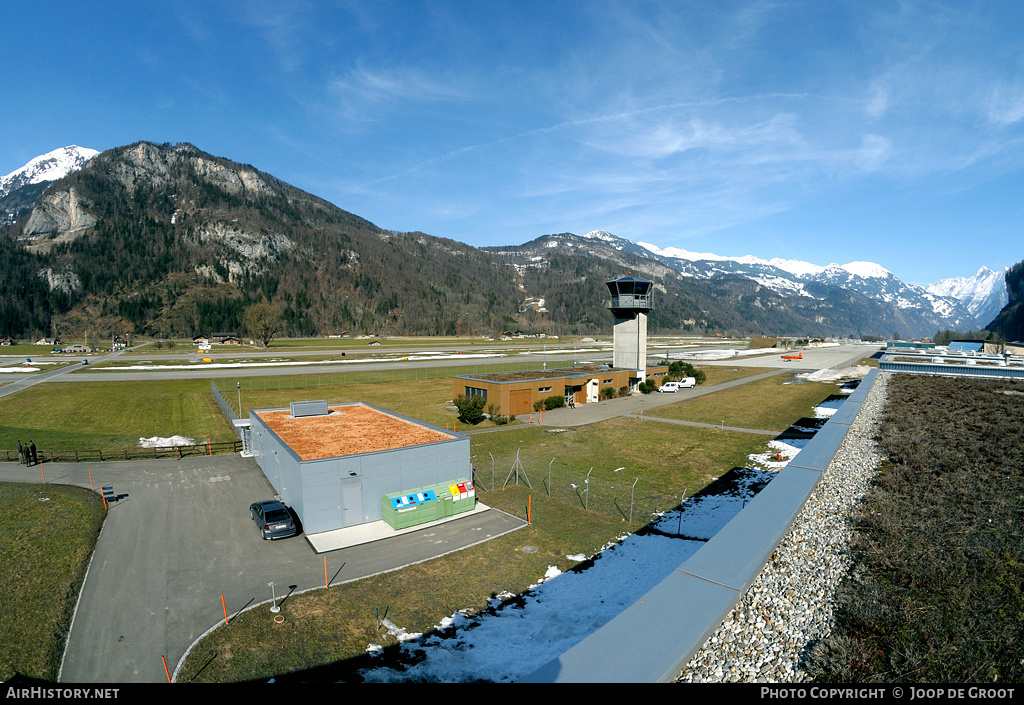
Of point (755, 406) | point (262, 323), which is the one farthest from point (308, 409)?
point (262, 323)

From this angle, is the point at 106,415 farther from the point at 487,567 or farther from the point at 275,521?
the point at 487,567

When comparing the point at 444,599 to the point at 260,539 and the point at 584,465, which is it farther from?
the point at 584,465

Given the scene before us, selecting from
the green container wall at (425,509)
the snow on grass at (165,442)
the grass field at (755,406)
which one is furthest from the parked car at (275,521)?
the grass field at (755,406)

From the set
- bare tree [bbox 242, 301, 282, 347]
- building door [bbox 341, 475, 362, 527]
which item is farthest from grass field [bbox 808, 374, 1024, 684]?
bare tree [bbox 242, 301, 282, 347]

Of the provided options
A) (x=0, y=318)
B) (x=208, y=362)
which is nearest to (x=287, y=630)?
(x=208, y=362)

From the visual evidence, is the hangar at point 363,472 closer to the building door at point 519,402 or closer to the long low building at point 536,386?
the long low building at point 536,386

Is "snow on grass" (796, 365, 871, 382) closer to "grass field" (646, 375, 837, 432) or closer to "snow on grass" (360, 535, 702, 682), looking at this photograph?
"grass field" (646, 375, 837, 432)
